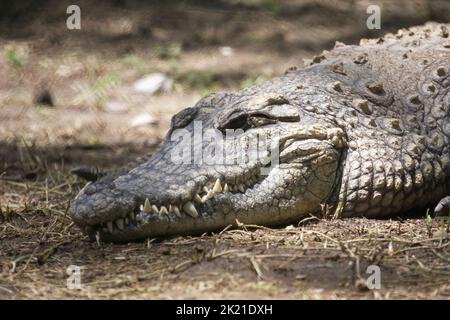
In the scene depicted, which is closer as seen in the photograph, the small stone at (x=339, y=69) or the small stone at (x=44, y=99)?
the small stone at (x=339, y=69)

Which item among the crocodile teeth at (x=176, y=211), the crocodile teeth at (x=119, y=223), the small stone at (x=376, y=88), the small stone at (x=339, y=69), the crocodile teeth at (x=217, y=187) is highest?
the small stone at (x=339, y=69)

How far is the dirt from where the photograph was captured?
148 inches

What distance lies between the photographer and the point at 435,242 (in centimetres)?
429

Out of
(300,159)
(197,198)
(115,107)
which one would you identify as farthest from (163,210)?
(115,107)

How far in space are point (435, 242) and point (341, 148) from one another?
92 centimetres

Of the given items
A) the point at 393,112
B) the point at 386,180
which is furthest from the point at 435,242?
the point at 393,112

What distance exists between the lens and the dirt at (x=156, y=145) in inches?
148

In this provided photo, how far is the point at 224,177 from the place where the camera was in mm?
4551

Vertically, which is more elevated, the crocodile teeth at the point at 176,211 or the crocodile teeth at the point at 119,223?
the crocodile teeth at the point at 176,211

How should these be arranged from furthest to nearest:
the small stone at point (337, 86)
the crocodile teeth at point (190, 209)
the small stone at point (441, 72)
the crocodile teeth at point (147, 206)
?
the small stone at point (441, 72)
the small stone at point (337, 86)
the crocodile teeth at point (190, 209)
the crocodile teeth at point (147, 206)

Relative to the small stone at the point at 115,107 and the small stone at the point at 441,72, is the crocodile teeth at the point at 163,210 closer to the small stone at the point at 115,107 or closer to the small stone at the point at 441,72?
the small stone at the point at 441,72

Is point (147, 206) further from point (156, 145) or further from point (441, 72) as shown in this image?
point (156, 145)

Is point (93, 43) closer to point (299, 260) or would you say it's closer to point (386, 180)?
point (386, 180)

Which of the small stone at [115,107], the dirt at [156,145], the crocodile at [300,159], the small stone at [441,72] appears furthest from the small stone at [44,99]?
the small stone at [441,72]
